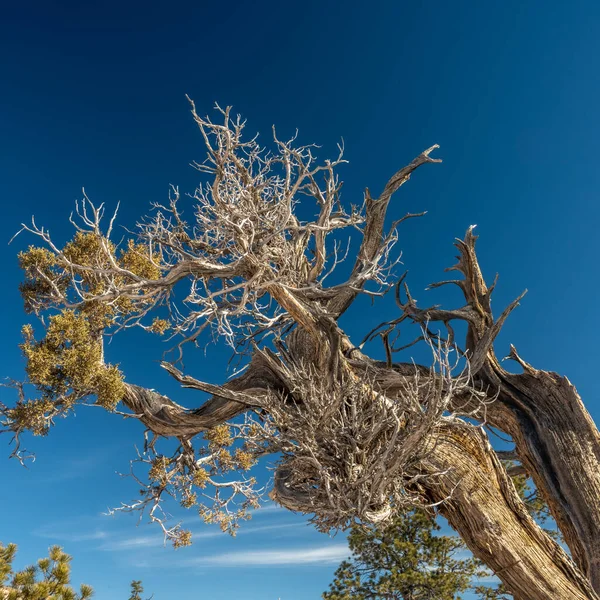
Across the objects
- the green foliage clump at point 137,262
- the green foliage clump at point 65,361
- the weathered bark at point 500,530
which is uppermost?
the green foliage clump at point 137,262

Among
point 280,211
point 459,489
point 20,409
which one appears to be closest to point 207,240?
point 280,211

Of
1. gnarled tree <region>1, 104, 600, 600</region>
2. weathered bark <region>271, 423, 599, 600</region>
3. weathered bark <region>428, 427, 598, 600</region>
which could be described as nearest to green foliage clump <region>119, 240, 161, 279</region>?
gnarled tree <region>1, 104, 600, 600</region>

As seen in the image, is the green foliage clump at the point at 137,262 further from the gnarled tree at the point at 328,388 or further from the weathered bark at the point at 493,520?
the weathered bark at the point at 493,520

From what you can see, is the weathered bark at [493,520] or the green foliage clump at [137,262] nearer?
the weathered bark at [493,520]

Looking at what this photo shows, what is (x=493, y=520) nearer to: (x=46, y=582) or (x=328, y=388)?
(x=328, y=388)

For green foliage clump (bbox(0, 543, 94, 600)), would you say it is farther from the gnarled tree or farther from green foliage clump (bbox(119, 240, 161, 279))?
green foliage clump (bbox(119, 240, 161, 279))

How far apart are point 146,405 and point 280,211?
16.1 feet

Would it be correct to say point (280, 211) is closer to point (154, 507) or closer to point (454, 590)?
point (154, 507)

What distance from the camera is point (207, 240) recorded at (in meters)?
10.1

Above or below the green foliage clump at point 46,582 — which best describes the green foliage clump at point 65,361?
above

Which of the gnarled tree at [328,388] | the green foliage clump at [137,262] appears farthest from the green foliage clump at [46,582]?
the green foliage clump at [137,262]

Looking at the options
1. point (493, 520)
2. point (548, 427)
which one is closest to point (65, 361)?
point (493, 520)

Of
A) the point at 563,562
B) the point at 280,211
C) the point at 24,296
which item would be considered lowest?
the point at 563,562

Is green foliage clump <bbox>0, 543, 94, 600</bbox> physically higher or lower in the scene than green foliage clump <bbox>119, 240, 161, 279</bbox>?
lower
